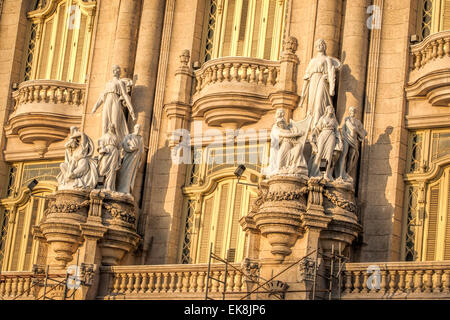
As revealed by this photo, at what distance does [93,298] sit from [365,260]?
21.4 feet

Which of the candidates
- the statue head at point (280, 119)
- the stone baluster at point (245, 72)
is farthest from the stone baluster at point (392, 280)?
the stone baluster at point (245, 72)

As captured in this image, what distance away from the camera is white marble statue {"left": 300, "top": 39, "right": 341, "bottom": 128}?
3266cm

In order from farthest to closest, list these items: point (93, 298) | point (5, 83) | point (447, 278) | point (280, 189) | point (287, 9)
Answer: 1. point (5, 83)
2. point (287, 9)
3. point (93, 298)
4. point (280, 189)
5. point (447, 278)

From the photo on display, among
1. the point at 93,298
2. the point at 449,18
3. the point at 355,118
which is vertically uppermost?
the point at 449,18

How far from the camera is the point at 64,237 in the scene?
33844mm

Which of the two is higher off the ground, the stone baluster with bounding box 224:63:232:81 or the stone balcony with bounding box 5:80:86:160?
the stone baluster with bounding box 224:63:232:81

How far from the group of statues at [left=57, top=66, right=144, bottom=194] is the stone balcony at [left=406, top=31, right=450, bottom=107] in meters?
6.96

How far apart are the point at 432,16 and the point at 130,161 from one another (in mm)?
8210

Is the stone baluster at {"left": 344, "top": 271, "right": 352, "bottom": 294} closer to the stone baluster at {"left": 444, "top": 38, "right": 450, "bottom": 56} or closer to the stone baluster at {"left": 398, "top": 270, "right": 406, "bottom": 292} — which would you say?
the stone baluster at {"left": 398, "top": 270, "right": 406, "bottom": 292}

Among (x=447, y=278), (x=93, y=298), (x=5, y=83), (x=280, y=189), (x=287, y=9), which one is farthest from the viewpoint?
(x=5, y=83)

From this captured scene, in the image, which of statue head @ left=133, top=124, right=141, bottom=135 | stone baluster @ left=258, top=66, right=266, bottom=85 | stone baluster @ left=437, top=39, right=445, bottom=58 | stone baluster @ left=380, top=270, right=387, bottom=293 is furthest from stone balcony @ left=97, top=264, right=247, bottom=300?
stone baluster @ left=437, top=39, right=445, bottom=58

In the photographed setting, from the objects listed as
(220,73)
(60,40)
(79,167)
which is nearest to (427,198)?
(220,73)

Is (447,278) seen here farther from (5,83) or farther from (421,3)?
(5,83)

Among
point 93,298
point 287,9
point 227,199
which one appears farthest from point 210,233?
point 287,9
